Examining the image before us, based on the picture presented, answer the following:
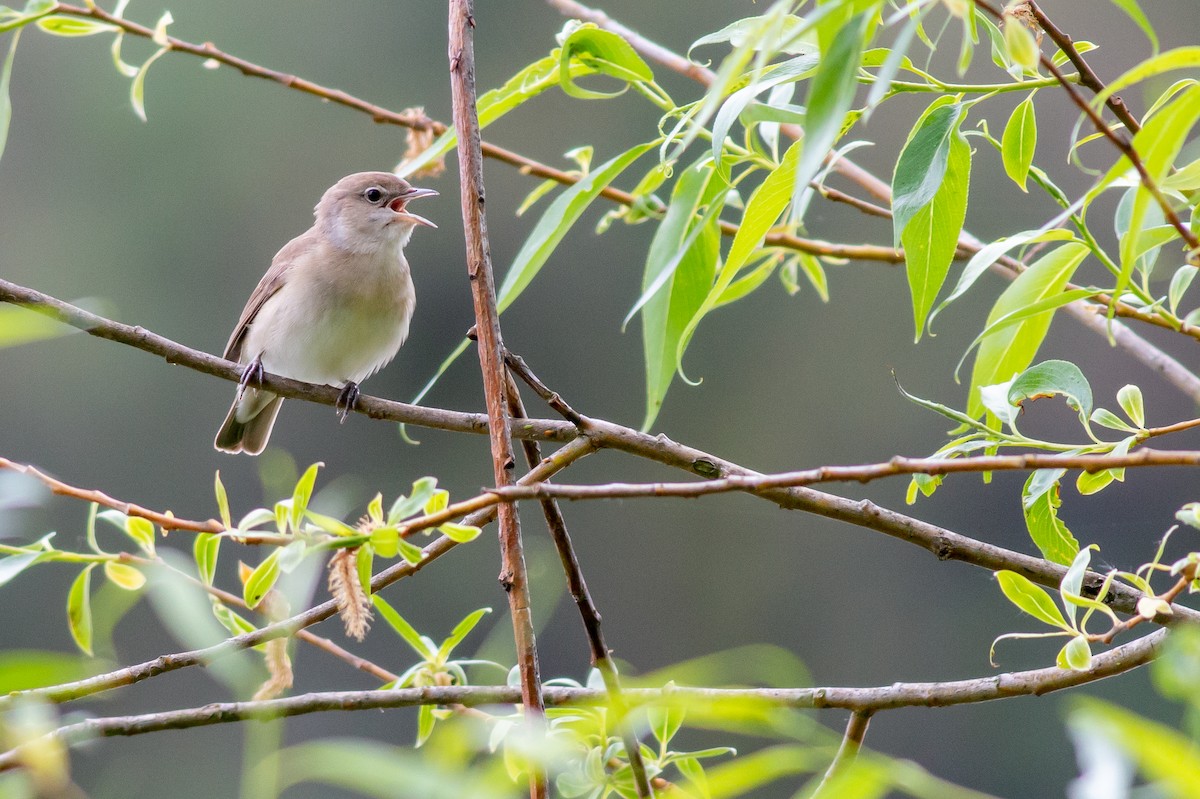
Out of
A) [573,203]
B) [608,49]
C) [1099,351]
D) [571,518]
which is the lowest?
[571,518]

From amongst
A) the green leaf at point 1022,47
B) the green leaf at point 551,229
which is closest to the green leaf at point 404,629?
the green leaf at point 551,229

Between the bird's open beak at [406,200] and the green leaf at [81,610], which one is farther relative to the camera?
the bird's open beak at [406,200]

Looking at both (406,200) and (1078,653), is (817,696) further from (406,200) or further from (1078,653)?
(406,200)

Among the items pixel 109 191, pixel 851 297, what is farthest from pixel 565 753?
pixel 109 191

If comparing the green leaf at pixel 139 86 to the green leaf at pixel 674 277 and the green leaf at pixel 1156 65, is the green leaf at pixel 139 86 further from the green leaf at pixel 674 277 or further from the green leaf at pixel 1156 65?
the green leaf at pixel 1156 65

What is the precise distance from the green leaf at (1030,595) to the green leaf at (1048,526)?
16 cm

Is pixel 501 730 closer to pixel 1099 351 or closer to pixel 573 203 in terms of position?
pixel 573 203

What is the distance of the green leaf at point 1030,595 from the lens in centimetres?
115

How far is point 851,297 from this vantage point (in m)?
13.2

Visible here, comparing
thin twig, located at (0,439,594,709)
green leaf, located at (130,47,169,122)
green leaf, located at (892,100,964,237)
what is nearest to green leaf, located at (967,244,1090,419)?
green leaf, located at (892,100,964,237)

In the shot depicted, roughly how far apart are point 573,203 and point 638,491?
38 centimetres

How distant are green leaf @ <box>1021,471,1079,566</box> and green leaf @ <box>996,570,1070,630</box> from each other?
158 mm

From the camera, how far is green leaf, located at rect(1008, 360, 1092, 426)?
1.20 metres

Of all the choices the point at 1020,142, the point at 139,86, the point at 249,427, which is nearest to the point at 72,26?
the point at 139,86
